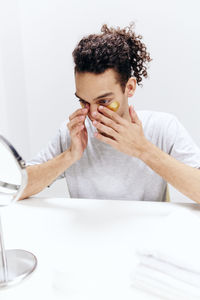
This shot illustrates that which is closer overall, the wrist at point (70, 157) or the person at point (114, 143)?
the person at point (114, 143)

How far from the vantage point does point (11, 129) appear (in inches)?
73.3

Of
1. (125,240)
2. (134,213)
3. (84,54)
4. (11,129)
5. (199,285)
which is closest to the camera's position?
(199,285)

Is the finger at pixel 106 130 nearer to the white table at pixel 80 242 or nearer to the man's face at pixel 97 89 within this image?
the man's face at pixel 97 89

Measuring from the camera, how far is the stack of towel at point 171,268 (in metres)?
0.51

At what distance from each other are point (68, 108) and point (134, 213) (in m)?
1.24

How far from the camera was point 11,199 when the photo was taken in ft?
2.02

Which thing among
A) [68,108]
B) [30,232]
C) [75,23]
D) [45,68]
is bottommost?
[30,232]

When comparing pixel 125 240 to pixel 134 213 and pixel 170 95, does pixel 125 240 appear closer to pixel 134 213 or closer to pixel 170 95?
pixel 134 213

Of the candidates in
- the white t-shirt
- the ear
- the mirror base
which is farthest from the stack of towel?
the ear

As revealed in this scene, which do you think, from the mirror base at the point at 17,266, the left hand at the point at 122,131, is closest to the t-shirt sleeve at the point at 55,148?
the left hand at the point at 122,131

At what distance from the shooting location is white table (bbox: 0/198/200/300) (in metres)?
0.56

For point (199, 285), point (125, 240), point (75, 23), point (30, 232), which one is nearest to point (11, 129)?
point (75, 23)

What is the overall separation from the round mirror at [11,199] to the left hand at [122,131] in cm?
42

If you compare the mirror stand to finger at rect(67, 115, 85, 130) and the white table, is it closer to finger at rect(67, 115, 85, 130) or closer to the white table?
the white table
